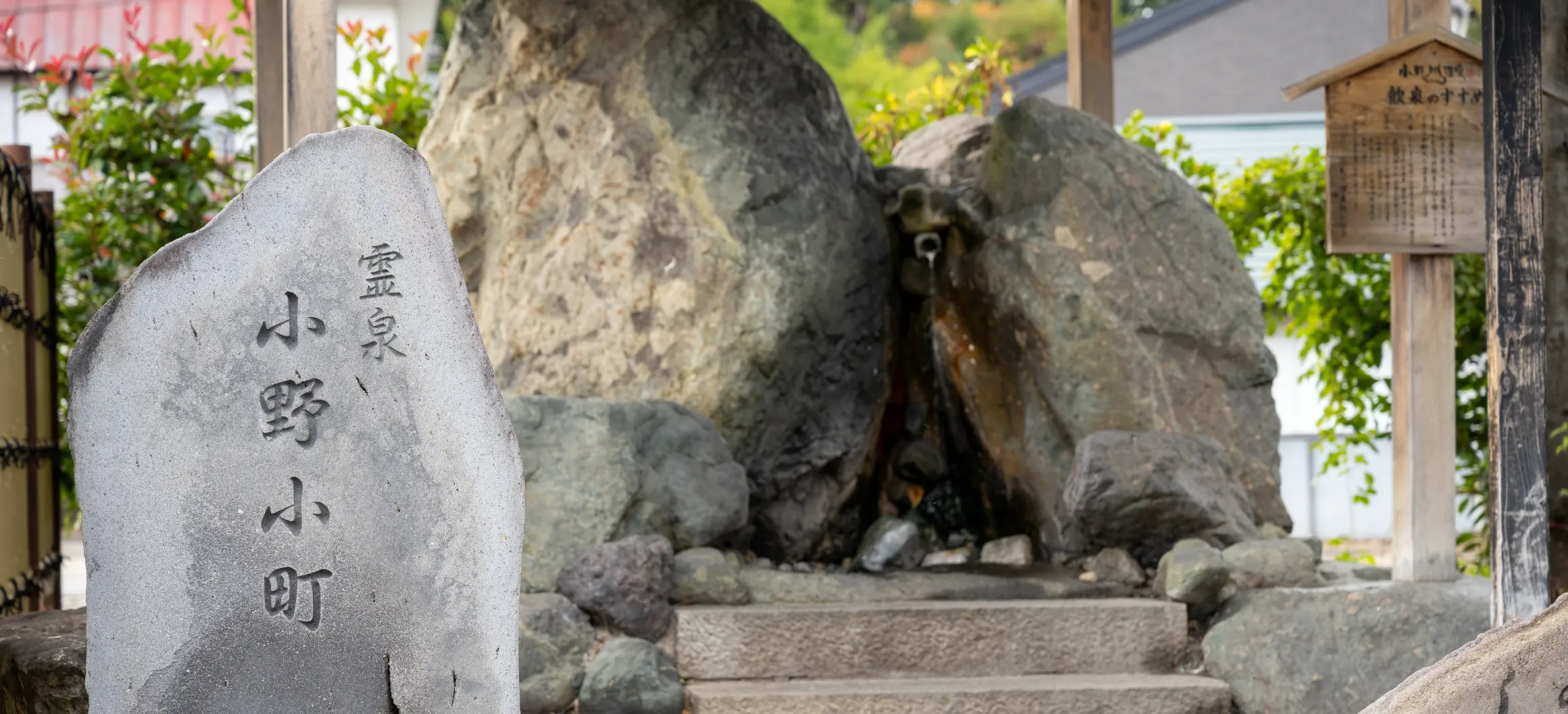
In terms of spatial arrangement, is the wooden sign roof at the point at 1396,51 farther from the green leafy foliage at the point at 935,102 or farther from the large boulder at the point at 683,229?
the green leafy foliage at the point at 935,102

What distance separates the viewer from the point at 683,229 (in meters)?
6.38

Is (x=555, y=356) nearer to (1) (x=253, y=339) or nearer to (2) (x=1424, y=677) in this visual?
(1) (x=253, y=339)

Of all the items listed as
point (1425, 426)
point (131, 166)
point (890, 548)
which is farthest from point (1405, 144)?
point (131, 166)

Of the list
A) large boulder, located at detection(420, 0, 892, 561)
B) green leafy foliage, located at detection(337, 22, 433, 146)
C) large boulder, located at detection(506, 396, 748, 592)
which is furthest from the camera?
green leafy foliage, located at detection(337, 22, 433, 146)

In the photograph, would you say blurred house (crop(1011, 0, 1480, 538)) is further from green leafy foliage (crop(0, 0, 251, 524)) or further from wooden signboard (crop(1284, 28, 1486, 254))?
green leafy foliage (crop(0, 0, 251, 524))

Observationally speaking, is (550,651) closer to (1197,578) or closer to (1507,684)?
(1197,578)

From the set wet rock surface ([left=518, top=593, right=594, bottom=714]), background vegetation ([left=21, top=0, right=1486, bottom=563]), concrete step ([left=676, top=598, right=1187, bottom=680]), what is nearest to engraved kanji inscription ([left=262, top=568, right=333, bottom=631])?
wet rock surface ([left=518, top=593, right=594, bottom=714])

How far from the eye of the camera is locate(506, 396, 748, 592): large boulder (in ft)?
17.2

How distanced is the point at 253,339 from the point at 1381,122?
4336mm

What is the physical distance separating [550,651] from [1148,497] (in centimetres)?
232

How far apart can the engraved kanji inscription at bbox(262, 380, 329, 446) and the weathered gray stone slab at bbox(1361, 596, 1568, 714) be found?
89.6 inches

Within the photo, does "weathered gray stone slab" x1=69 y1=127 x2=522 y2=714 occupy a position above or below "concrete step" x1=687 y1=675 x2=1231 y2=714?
above

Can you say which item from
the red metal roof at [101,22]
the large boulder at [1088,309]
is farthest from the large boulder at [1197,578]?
the red metal roof at [101,22]

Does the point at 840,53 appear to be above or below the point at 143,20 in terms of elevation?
above
